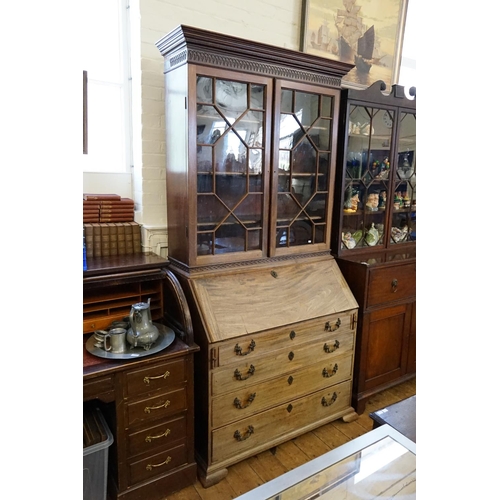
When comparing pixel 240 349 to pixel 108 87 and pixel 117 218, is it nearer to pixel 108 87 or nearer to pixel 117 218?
pixel 117 218

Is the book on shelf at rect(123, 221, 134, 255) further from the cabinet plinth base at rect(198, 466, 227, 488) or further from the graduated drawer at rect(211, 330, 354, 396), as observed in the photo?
the cabinet plinth base at rect(198, 466, 227, 488)

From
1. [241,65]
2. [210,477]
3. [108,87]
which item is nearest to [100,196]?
[108,87]

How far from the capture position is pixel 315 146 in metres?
2.21

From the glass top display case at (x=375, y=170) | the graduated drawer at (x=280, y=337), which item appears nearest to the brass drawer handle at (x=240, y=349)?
the graduated drawer at (x=280, y=337)

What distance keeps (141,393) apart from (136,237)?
34.2 inches

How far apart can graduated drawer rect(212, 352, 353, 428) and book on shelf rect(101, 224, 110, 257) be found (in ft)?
3.11

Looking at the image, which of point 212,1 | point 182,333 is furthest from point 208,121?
point 182,333

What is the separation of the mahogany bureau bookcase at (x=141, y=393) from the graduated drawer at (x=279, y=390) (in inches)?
6.3

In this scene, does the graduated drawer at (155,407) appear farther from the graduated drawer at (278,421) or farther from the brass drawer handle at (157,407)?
the graduated drawer at (278,421)

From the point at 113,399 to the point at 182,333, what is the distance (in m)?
0.42

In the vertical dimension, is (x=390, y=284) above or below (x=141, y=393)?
above

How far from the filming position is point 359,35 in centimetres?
280

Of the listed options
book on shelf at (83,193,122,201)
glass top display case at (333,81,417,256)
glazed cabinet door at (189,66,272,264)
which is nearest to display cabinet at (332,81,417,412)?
glass top display case at (333,81,417,256)
